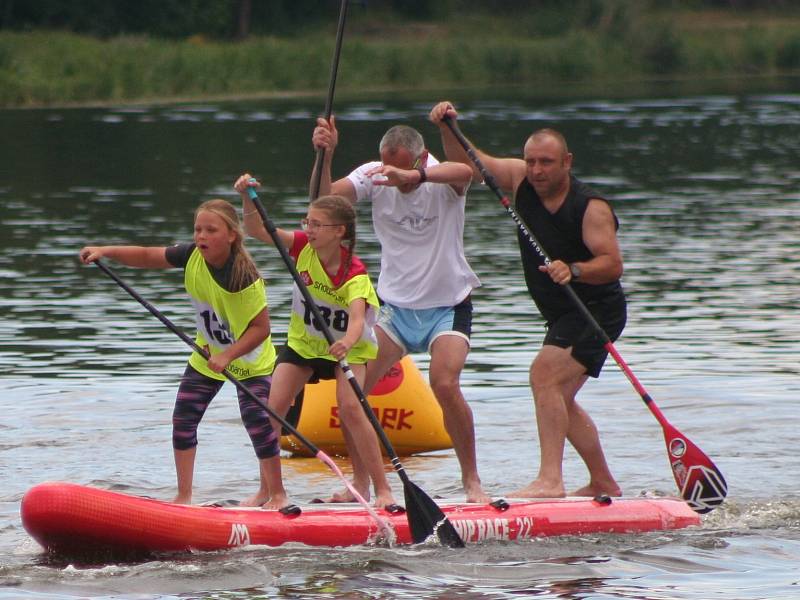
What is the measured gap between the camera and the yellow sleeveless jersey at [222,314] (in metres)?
8.95

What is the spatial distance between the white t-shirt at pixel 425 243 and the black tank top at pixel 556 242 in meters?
0.36

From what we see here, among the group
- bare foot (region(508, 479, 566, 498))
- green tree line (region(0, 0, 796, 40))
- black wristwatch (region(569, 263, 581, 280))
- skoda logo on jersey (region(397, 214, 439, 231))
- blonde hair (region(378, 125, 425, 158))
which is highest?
green tree line (region(0, 0, 796, 40))

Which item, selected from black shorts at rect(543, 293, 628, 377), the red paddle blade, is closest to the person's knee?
black shorts at rect(543, 293, 628, 377)

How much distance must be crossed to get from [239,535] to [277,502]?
68cm

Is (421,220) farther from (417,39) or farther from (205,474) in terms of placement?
(417,39)

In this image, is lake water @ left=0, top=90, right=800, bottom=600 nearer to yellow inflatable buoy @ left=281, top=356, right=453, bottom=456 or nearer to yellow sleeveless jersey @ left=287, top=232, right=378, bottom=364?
yellow inflatable buoy @ left=281, top=356, right=453, bottom=456

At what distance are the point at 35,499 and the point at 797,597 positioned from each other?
3513 millimetres

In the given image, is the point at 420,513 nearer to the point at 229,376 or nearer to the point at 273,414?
the point at 273,414

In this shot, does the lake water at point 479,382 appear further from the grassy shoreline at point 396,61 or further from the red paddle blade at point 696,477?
the grassy shoreline at point 396,61

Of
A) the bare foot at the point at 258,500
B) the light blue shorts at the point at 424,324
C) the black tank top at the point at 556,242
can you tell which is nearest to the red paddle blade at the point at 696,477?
the black tank top at the point at 556,242

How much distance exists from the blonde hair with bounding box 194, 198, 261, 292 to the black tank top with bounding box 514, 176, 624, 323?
1489 mm

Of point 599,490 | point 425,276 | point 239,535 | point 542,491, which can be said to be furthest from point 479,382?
point 239,535

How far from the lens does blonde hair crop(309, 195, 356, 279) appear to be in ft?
29.9

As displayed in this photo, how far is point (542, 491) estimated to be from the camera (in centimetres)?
925
